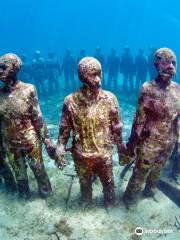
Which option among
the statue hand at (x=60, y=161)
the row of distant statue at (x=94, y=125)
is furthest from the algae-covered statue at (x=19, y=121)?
the statue hand at (x=60, y=161)

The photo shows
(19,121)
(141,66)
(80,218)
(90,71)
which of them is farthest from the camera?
(141,66)

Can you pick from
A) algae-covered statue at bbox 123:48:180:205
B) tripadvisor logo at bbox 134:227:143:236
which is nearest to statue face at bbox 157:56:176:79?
algae-covered statue at bbox 123:48:180:205

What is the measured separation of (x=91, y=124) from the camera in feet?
16.8

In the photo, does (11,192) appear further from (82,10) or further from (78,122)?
(82,10)

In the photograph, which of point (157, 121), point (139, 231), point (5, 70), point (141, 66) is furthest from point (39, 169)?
point (141, 66)

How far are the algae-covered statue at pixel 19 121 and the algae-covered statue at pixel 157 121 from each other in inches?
59.8

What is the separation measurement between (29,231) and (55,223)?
0.46 meters

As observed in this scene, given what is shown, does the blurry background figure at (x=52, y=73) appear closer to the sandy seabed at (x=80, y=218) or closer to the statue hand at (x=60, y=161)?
the sandy seabed at (x=80, y=218)

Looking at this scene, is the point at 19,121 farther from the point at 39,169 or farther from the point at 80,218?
the point at 80,218

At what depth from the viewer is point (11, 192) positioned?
6.55 m

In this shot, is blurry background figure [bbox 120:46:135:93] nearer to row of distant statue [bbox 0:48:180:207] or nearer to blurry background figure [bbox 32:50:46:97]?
blurry background figure [bbox 32:50:46:97]

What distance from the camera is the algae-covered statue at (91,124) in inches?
196

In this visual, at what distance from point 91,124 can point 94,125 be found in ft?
0.17

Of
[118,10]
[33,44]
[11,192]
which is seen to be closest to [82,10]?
[118,10]
